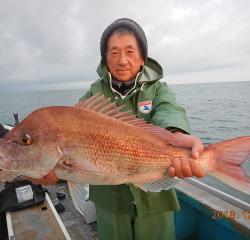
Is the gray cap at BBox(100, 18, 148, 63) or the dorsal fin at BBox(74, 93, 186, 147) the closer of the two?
the dorsal fin at BBox(74, 93, 186, 147)

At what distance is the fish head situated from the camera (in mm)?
1631

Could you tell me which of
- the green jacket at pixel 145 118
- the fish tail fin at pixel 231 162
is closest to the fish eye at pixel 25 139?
the green jacket at pixel 145 118

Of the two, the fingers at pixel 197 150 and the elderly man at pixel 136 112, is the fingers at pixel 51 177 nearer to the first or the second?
the elderly man at pixel 136 112

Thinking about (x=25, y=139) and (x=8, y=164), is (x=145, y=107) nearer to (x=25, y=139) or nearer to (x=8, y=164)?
(x=25, y=139)

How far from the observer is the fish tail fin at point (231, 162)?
1561 mm

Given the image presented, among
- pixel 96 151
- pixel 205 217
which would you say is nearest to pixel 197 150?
pixel 96 151

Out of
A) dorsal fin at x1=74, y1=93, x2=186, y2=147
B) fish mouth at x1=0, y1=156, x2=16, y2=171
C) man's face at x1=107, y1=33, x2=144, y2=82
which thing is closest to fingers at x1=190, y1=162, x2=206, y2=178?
dorsal fin at x1=74, y1=93, x2=186, y2=147

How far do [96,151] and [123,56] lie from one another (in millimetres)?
1266

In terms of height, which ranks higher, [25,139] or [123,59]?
[123,59]

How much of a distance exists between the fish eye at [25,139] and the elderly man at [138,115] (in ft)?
3.48

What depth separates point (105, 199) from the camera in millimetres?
2238

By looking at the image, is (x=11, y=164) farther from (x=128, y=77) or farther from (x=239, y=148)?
(x=239, y=148)

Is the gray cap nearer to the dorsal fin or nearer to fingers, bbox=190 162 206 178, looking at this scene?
the dorsal fin

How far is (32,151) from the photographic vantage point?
165 centimetres
